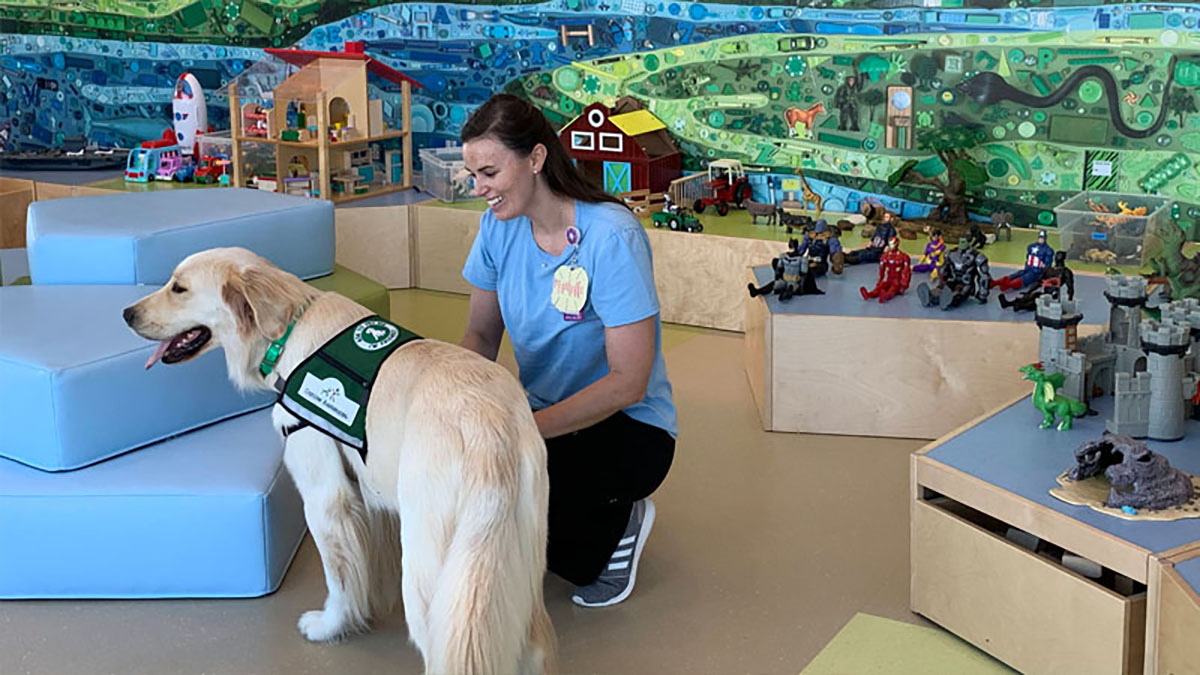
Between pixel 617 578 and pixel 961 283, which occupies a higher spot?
pixel 961 283

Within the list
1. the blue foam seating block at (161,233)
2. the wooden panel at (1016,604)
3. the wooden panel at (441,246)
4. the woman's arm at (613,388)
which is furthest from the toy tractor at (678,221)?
the wooden panel at (1016,604)

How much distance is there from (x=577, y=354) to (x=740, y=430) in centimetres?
106

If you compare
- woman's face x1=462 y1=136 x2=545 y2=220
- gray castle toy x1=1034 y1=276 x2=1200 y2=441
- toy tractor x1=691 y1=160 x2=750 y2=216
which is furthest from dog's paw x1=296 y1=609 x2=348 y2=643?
toy tractor x1=691 y1=160 x2=750 y2=216

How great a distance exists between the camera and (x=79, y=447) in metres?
2.49

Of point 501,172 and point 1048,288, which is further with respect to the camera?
point 1048,288

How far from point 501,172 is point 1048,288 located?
1685 millimetres

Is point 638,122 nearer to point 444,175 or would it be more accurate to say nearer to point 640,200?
point 640,200

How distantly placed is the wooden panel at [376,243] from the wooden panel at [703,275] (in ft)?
3.43

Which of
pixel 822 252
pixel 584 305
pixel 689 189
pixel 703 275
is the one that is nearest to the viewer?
pixel 584 305

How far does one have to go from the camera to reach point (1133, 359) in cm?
259

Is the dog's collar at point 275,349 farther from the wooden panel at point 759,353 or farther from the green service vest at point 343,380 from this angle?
the wooden panel at point 759,353

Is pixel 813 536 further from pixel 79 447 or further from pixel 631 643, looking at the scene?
pixel 79 447

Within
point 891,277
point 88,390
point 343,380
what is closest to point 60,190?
point 88,390

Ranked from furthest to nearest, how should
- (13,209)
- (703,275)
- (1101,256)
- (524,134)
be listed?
(13,209), (703,275), (1101,256), (524,134)
